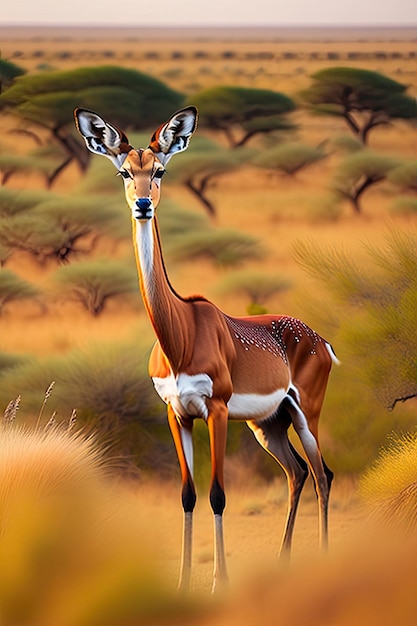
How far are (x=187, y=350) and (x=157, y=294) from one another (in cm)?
34

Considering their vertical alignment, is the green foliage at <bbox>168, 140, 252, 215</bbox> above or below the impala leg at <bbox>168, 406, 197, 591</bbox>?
below

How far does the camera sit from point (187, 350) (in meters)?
7.32

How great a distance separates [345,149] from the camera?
20.3 metres

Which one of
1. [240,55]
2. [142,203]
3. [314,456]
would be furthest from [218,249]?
[142,203]

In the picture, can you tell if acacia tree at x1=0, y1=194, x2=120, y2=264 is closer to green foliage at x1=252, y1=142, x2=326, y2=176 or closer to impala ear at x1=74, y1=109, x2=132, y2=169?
green foliage at x1=252, y1=142, x2=326, y2=176

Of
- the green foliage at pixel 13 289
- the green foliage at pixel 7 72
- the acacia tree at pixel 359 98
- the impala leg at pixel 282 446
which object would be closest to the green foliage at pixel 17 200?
the green foliage at pixel 13 289

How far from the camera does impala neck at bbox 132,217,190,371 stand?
23.4 feet

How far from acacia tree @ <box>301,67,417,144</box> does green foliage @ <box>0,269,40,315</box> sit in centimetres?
604

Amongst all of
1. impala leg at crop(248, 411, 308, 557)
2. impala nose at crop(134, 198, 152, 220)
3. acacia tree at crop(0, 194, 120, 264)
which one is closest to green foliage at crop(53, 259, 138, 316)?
acacia tree at crop(0, 194, 120, 264)

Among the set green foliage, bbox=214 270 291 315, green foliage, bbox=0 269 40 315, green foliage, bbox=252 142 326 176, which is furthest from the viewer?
green foliage, bbox=252 142 326 176

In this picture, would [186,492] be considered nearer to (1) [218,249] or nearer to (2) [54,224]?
(1) [218,249]

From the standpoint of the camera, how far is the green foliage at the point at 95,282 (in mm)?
16703

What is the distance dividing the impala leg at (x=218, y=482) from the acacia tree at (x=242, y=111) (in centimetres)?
1334

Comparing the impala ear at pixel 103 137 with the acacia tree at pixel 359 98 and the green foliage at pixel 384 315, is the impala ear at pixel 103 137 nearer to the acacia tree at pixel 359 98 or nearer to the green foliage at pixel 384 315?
the green foliage at pixel 384 315
